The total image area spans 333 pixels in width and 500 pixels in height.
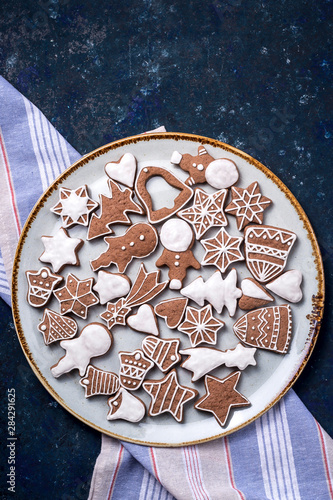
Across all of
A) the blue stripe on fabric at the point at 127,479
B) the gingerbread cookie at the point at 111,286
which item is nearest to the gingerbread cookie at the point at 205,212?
the gingerbread cookie at the point at 111,286

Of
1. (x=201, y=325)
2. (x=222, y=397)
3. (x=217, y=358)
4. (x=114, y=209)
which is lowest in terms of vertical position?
(x=222, y=397)

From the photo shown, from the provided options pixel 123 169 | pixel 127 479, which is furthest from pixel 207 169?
pixel 127 479

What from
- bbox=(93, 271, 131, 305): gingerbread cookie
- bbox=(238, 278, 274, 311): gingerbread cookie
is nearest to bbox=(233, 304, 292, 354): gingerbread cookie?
bbox=(238, 278, 274, 311): gingerbread cookie

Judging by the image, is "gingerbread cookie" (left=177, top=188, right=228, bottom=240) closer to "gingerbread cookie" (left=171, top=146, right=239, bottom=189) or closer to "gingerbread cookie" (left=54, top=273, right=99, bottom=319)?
"gingerbread cookie" (left=171, top=146, right=239, bottom=189)

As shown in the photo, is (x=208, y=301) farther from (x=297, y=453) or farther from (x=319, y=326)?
(x=297, y=453)

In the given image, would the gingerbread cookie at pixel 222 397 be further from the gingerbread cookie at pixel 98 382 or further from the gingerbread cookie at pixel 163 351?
the gingerbread cookie at pixel 98 382

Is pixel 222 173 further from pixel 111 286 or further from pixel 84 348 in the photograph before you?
pixel 84 348

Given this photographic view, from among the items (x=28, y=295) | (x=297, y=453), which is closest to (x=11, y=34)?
(x=28, y=295)
